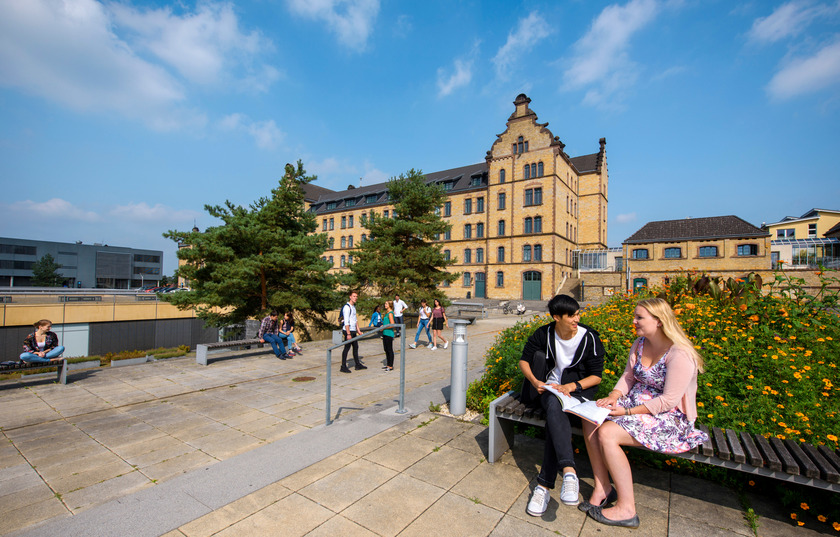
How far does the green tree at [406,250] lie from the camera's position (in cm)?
2141

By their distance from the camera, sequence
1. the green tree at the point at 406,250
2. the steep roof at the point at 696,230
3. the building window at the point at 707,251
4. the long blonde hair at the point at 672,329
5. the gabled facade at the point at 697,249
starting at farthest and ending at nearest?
the building window at the point at 707,251 → the steep roof at the point at 696,230 → the gabled facade at the point at 697,249 → the green tree at the point at 406,250 → the long blonde hair at the point at 672,329

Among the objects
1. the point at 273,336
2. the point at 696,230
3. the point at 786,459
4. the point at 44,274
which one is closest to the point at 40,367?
the point at 273,336

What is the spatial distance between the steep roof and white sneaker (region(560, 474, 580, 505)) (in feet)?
129

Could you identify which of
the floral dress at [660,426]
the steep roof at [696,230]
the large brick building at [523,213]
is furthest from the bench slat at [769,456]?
the steep roof at [696,230]

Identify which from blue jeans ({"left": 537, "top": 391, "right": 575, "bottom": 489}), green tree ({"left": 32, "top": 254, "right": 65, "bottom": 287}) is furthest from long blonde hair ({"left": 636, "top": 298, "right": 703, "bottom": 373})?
green tree ({"left": 32, "top": 254, "right": 65, "bottom": 287})

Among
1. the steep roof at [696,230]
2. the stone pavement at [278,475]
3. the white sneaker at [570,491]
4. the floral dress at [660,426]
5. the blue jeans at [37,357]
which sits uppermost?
the steep roof at [696,230]

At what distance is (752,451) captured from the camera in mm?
2938

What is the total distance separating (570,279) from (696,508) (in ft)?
135

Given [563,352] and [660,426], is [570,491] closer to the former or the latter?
[660,426]

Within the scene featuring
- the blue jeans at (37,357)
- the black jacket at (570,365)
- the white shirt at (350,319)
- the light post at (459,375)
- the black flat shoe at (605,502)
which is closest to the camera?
the black flat shoe at (605,502)

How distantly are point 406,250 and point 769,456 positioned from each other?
64.5ft

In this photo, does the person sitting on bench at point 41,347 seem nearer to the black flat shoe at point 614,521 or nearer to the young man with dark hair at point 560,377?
the young man with dark hair at point 560,377

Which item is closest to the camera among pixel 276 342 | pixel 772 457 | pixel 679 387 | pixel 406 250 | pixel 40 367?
pixel 772 457

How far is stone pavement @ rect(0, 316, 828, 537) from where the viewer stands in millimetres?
3119
